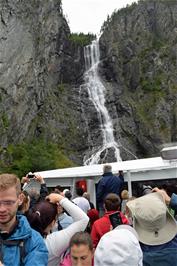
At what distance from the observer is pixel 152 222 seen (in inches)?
145

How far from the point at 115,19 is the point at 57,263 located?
227 feet

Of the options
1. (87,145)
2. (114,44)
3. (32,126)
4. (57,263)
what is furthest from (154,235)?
(114,44)

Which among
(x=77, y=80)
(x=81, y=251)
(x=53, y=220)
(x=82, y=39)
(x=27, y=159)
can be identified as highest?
(x=82, y=39)

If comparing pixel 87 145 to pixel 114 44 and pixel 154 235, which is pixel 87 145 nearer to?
pixel 114 44

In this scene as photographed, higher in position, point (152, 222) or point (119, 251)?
point (152, 222)

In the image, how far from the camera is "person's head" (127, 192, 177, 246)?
12.1ft

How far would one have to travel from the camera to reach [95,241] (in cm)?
564

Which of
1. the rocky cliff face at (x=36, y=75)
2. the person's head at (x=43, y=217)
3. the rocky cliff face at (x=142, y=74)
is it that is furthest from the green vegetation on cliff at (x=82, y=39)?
the person's head at (x=43, y=217)

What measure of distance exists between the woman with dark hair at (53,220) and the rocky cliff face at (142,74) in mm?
43269

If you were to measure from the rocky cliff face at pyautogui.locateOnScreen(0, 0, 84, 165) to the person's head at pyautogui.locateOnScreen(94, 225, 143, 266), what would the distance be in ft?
115

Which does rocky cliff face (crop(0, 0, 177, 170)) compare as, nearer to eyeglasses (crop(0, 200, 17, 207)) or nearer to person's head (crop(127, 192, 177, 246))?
person's head (crop(127, 192, 177, 246))

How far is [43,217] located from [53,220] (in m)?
0.13

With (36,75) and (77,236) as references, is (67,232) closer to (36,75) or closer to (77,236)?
(77,236)

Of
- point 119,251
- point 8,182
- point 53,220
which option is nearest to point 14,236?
point 8,182
